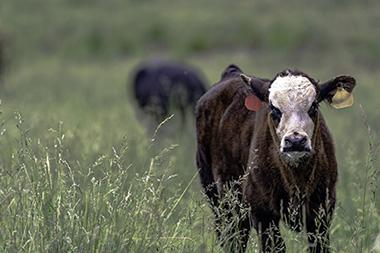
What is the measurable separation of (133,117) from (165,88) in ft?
6.79

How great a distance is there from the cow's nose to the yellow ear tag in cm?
76

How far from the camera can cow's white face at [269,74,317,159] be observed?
5992 mm

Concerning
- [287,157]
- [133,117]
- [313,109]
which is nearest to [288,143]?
[287,157]

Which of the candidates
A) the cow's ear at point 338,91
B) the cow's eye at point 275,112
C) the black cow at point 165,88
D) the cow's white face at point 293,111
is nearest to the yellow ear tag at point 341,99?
the cow's ear at point 338,91

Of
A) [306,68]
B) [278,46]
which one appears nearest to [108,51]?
[278,46]

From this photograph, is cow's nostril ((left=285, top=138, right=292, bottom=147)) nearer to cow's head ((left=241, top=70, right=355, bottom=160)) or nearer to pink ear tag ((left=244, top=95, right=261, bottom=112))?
cow's head ((left=241, top=70, right=355, bottom=160))

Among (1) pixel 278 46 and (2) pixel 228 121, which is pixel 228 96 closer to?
(2) pixel 228 121

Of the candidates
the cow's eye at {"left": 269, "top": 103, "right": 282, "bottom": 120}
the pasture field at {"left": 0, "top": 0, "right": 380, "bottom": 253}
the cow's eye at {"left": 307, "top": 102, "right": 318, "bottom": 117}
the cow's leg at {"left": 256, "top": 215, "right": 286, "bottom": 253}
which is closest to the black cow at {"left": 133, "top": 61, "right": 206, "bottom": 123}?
the pasture field at {"left": 0, "top": 0, "right": 380, "bottom": 253}

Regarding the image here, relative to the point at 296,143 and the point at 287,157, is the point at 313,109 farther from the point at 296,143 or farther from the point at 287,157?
the point at 296,143

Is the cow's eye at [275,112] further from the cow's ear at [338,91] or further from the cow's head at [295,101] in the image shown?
the cow's ear at [338,91]

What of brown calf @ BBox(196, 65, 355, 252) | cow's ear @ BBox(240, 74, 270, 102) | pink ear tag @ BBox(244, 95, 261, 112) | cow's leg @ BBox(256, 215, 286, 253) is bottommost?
cow's leg @ BBox(256, 215, 286, 253)

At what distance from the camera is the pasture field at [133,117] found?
5816 mm

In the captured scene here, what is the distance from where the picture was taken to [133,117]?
56.6 feet

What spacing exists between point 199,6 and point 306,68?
1285cm
